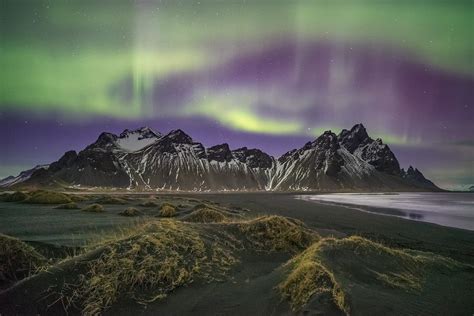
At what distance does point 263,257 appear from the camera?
32.1 feet

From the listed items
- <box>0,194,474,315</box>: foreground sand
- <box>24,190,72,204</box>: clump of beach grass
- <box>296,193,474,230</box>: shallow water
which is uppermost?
<box>24,190,72,204</box>: clump of beach grass

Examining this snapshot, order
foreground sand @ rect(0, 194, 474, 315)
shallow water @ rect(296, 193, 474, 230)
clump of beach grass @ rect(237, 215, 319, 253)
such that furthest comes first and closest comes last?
shallow water @ rect(296, 193, 474, 230), clump of beach grass @ rect(237, 215, 319, 253), foreground sand @ rect(0, 194, 474, 315)

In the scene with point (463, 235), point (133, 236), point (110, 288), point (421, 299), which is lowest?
point (463, 235)

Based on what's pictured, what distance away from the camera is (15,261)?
26.5 ft

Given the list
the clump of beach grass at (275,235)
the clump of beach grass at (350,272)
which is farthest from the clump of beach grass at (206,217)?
the clump of beach grass at (350,272)

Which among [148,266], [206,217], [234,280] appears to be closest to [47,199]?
[206,217]

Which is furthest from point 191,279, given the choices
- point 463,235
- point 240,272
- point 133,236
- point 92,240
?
point 463,235

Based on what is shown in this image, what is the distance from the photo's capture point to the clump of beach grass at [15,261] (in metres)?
7.72

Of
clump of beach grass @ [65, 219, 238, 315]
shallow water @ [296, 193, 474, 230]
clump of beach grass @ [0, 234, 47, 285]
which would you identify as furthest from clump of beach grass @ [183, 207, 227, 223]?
shallow water @ [296, 193, 474, 230]

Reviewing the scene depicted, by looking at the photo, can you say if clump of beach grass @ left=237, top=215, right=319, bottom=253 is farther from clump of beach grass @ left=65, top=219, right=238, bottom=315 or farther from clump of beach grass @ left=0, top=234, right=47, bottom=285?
clump of beach grass @ left=0, top=234, right=47, bottom=285

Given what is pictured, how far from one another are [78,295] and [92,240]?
6.22 m

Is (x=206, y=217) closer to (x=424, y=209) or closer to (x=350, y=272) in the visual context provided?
(x=350, y=272)

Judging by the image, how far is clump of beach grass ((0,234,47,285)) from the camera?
772 cm

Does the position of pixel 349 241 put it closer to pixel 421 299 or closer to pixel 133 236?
pixel 421 299
